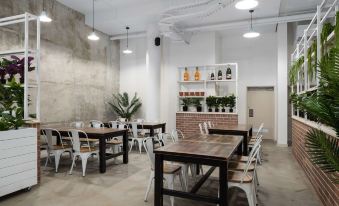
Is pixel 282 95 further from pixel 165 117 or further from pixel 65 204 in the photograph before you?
pixel 65 204

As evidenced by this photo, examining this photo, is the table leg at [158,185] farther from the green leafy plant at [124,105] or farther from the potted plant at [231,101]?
the green leafy plant at [124,105]

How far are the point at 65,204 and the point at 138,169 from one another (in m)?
1.86

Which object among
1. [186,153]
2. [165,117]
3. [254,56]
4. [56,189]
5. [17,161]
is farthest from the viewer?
[165,117]

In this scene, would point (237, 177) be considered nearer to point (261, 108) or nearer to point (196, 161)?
point (196, 161)

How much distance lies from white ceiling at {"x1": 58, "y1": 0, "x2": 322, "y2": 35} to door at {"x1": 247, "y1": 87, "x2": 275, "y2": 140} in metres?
2.88

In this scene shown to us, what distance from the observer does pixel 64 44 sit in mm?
7281

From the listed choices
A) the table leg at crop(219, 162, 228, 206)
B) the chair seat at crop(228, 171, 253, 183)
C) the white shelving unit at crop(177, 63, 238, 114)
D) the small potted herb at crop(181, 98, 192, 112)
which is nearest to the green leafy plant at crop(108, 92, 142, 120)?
the white shelving unit at crop(177, 63, 238, 114)

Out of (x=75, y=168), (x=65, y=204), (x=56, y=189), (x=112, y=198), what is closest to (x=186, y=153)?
(x=112, y=198)

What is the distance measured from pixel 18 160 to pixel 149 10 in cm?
538

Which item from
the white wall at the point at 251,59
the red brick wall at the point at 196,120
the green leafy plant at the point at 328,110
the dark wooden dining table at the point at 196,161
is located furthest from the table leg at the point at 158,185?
the white wall at the point at 251,59

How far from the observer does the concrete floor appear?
324 cm

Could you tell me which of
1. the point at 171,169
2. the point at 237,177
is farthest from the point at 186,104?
the point at 237,177

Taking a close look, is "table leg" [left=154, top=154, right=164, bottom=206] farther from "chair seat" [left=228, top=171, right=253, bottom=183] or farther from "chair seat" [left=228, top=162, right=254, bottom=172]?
"chair seat" [left=228, top=162, right=254, bottom=172]

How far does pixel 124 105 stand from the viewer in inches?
368
